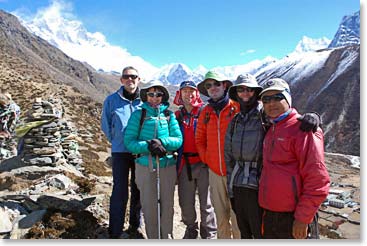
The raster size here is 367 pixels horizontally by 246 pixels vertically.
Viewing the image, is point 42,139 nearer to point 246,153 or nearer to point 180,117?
point 180,117

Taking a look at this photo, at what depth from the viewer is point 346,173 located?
193 feet

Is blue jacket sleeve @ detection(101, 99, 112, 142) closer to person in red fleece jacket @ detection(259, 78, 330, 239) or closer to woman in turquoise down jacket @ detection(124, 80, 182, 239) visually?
woman in turquoise down jacket @ detection(124, 80, 182, 239)

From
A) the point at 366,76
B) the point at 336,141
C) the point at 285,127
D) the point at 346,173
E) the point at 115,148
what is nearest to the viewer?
the point at 285,127

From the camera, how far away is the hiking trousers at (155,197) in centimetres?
468

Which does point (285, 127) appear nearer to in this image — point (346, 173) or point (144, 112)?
point (144, 112)

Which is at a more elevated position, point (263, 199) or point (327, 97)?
point (327, 97)

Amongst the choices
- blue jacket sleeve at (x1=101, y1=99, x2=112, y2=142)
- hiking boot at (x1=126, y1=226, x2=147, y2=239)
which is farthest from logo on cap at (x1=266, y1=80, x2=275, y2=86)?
hiking boot at (x1=126, y1=226, x2=147, y2=239)

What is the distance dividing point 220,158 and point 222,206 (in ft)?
2.22

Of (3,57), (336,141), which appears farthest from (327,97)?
(3,57)

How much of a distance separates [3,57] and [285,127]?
66823 mm

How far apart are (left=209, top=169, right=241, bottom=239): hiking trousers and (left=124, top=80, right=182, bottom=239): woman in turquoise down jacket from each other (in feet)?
2.03

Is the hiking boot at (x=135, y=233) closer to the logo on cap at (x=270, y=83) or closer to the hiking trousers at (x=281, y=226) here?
the hiking trousers at (x=281, y=226)

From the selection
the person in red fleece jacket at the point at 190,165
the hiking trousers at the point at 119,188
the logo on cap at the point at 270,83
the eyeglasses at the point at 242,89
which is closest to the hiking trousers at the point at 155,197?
the person in red fleece jacket at the point at 190,165

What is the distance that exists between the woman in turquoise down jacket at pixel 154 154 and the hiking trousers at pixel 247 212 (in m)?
1.12
